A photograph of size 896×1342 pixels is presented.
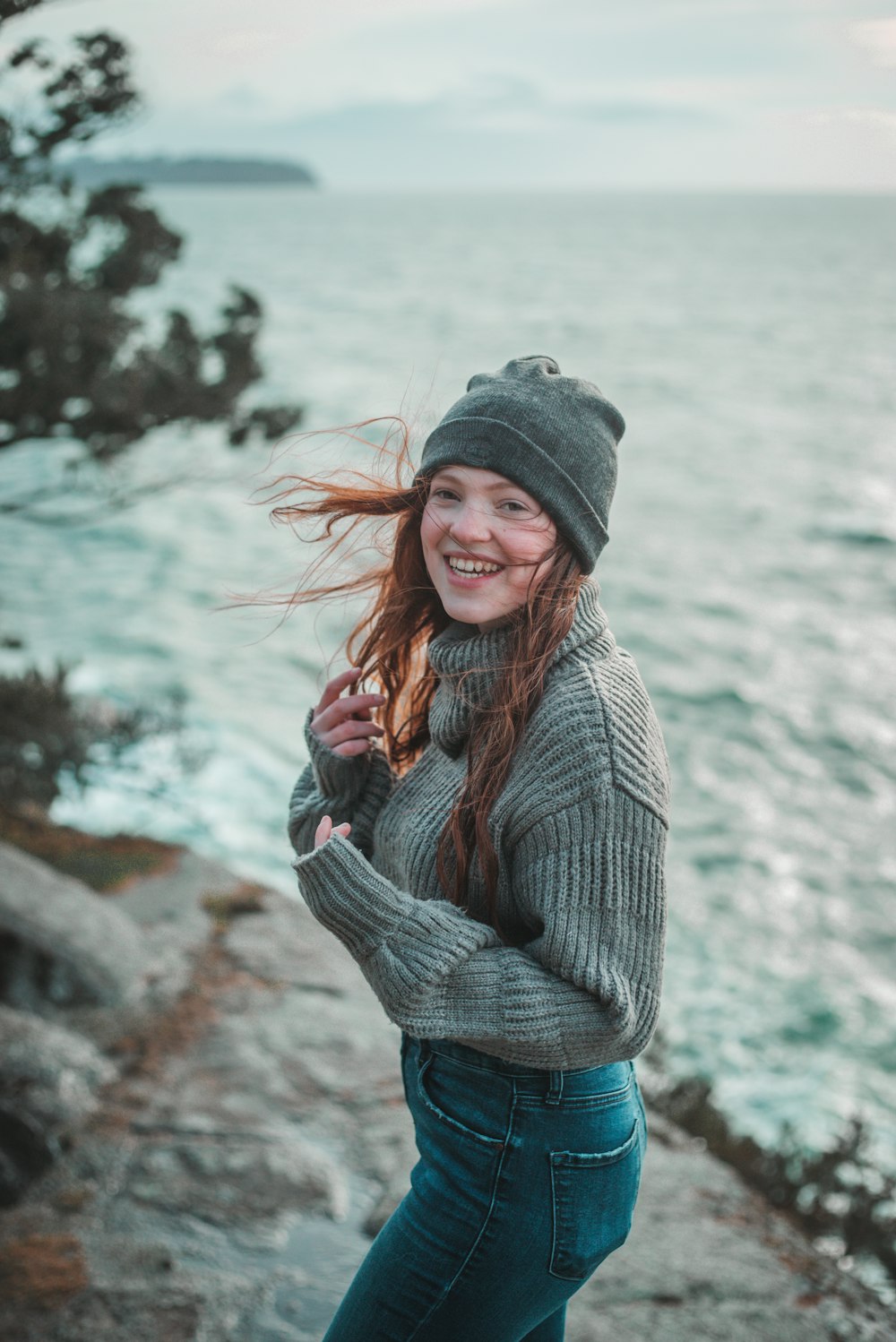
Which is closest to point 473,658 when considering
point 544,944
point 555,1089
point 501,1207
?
point 544,944

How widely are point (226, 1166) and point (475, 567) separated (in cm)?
267

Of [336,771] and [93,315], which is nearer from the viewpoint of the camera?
[336,771]

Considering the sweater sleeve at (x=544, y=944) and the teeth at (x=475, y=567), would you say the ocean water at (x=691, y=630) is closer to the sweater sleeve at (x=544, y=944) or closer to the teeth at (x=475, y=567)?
the teeth at (x=475, y=567)

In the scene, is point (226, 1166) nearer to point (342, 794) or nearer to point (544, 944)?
point (342, 794)

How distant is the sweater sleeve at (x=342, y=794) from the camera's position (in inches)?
95.9

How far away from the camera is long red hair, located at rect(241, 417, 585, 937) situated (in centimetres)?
202

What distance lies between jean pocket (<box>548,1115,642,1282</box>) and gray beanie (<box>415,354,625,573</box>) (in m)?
1.01

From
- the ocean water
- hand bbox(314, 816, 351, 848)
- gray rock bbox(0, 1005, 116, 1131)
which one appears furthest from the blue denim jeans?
gray rock bbox(0, 1005, 116, 1131)

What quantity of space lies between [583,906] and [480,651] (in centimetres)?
50

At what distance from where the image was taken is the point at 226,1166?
3.93 metres

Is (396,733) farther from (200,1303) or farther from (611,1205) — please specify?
(200,1303)

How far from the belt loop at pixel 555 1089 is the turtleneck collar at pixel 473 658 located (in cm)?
59

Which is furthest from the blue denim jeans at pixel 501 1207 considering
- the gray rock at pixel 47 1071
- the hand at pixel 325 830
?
the gray rock at pixel 47 1071

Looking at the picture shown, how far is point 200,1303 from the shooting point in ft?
10.8
